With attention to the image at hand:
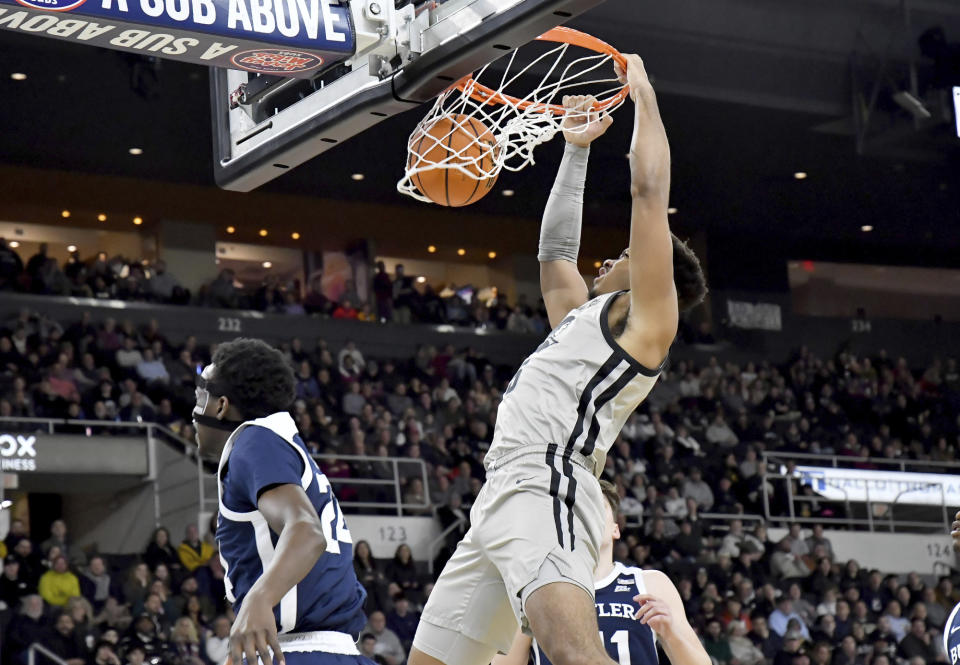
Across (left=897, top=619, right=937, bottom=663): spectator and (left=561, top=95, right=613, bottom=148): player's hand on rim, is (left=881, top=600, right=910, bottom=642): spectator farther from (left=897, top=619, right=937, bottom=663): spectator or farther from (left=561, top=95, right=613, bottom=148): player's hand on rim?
(left=561, top=95, right=613, bottom=148): player's hand on rim

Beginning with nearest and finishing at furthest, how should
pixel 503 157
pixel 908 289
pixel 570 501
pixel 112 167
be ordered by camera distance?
pixel 570 501, pixel 503 157, pixel 112 167, pixel 908 289

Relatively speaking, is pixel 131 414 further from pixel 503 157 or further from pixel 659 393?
pixel 503 157

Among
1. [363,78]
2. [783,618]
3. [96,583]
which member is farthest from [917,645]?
[363,78]

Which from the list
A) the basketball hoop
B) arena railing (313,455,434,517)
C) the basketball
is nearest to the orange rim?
the basketball hoop

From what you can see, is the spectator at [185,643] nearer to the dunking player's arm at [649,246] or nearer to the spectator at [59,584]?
the spectator at [59,584]

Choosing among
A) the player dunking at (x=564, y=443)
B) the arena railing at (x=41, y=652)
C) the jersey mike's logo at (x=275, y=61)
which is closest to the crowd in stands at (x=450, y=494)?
the arena railing at (x=41, y=652)

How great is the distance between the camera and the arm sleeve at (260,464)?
3467 mm

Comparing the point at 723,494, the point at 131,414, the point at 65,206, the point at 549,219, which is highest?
the point at 65,206

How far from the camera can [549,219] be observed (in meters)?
4.70

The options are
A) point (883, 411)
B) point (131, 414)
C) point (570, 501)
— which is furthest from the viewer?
point (883, 411)

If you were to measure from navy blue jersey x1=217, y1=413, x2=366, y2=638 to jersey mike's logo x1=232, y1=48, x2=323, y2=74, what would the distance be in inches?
56.2

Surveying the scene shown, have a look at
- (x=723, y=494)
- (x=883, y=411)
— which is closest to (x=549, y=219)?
(x=723, y=494)

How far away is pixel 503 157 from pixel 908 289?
24777 mm

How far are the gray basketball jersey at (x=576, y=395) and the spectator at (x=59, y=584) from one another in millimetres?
9976
